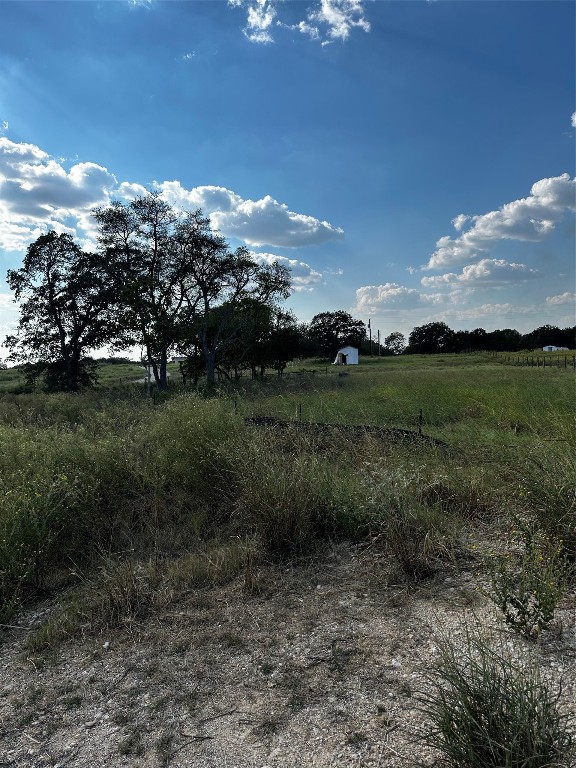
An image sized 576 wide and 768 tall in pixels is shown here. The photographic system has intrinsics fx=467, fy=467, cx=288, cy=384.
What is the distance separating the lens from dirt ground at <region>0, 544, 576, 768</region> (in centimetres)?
231

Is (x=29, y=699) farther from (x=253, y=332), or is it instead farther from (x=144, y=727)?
(x=253, y=332)

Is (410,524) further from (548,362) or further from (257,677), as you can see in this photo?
(548,362)

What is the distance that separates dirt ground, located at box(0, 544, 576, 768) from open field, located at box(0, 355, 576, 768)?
0.04 ft

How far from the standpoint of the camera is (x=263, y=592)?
385cm

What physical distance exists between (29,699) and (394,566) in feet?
8.90

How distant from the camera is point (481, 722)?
190cm

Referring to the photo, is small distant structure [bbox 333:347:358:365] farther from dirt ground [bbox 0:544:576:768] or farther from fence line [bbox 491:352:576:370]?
dirt ground [bbox 0:544:576:768]

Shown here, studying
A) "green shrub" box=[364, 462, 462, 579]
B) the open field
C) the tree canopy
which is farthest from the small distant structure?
"green shrub" box=[364, 462, 462, 579]

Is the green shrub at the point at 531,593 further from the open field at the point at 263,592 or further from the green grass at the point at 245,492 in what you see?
the green grass at the point at 245,492

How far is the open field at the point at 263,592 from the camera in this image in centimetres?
244

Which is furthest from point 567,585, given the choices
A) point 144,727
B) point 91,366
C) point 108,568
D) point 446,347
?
point 446,347

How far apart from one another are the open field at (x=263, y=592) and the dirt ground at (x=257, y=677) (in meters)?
0.01

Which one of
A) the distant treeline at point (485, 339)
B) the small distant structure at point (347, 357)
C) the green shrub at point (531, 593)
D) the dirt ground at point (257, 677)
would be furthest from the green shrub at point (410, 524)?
the distant treeline at point (485, 339)

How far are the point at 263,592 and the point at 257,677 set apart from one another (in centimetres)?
101
